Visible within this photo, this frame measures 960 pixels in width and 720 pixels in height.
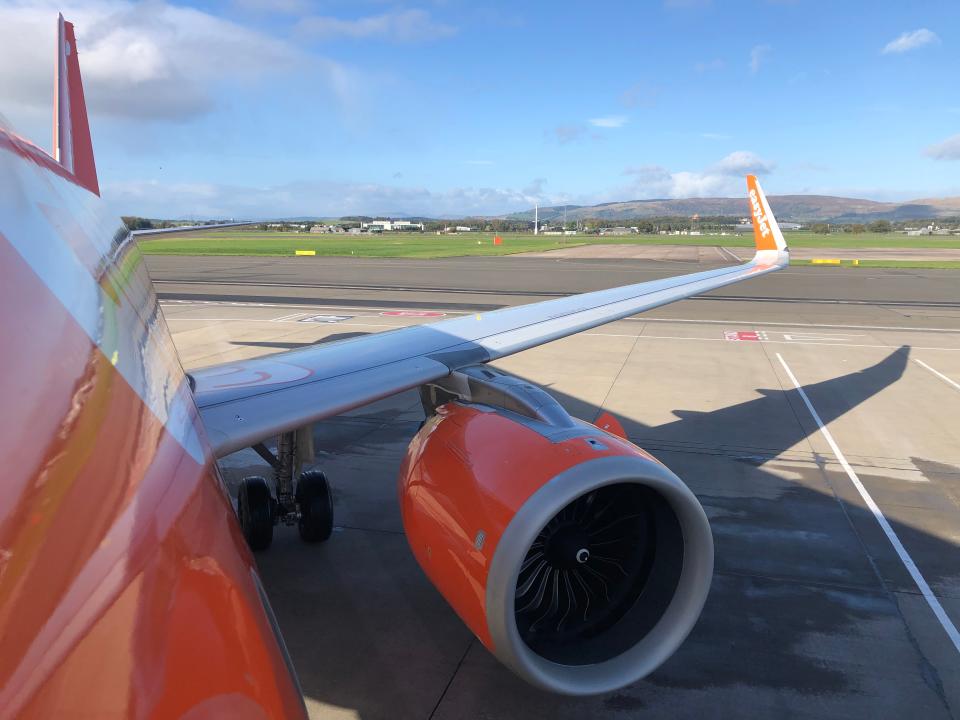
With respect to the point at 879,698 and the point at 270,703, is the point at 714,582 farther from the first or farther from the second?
the point at 270,703

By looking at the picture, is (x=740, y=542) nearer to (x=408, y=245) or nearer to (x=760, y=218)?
(x=760, y=218)

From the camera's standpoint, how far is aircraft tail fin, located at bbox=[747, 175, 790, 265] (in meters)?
10.8

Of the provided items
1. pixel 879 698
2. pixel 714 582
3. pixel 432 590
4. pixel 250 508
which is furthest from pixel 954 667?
pixel 250 508

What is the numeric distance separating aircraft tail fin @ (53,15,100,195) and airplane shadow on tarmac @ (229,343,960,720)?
395cm

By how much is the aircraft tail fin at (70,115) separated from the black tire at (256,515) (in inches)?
118

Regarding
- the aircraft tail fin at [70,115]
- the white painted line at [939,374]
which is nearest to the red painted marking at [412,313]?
the white painted line at [939,374]

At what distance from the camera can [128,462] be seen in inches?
74.5

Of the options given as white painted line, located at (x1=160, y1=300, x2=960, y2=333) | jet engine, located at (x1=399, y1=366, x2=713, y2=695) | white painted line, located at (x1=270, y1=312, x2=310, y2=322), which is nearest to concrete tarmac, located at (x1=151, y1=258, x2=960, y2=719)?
jet engine, located at (x1=399, y1=366, x2=713, y2=695)

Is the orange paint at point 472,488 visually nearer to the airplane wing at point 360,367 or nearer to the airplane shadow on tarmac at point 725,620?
the airplane wing at point 360,367

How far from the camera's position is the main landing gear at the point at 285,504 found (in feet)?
20.1

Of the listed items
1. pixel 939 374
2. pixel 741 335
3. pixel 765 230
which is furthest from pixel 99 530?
pixel 741 335

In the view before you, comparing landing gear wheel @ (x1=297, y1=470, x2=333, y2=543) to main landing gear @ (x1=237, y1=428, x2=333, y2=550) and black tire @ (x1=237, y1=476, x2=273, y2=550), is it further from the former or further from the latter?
black tire @ (x1=237, y1=476, x2=273, y2=550)

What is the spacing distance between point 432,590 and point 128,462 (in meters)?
3.99

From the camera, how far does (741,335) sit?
59.2ft
